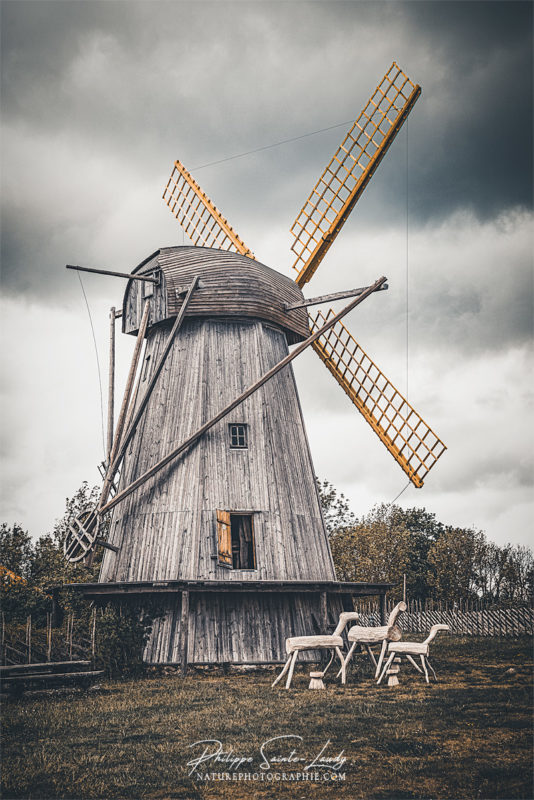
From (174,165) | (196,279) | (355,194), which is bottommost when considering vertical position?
(196,279)

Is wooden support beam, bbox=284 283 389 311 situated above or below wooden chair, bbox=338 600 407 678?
above

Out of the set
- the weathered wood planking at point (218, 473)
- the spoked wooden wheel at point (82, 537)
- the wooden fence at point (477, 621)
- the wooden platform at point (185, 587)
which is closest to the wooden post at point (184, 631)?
the weathered wood planking at point (218, 473)

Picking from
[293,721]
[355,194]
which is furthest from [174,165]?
[293,721]

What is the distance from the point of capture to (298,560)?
53.9 ft

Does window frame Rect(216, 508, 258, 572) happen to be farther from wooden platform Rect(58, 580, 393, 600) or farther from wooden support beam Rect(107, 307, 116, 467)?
wooden support beam Rect(107, 307, 116, 467)

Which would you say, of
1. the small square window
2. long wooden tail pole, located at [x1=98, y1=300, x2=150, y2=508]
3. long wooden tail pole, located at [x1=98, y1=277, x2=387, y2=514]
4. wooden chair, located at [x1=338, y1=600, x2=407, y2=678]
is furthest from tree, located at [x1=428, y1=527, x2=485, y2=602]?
wooden chair, located at [x1=338, y1=600, x2=407, y2=678]

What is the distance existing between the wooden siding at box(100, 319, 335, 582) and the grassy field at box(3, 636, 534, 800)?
3520mm

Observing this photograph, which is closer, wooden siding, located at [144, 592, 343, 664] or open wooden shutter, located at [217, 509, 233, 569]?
wooden siding, located at [144, 592, 343, 664]

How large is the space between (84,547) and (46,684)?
441 cm

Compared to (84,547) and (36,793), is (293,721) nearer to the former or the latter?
(36,793)

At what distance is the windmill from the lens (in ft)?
51.4

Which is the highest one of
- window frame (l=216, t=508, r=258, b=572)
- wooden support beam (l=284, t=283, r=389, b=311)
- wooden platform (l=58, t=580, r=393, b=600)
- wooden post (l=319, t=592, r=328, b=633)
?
wooden support beam (l=284, t=283, r=389, b=311)

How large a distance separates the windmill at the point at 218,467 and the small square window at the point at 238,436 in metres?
0.03

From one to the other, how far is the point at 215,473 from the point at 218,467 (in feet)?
0.53
